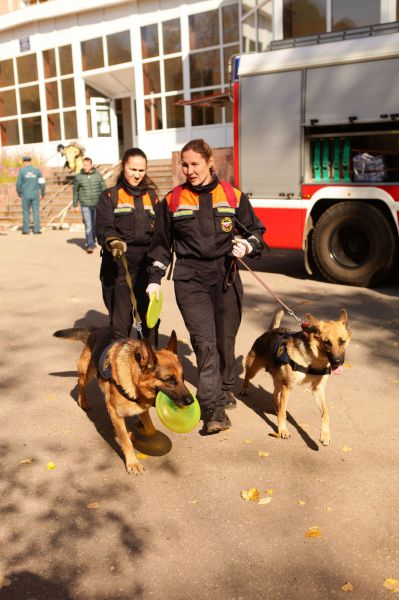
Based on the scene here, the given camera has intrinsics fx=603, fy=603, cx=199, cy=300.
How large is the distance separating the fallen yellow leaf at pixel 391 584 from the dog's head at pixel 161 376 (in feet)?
4.76

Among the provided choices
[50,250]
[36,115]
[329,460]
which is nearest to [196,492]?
[329,460]

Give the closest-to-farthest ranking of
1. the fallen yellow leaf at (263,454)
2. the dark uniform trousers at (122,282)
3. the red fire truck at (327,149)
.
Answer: the fallen yellow leaf at (263,454)
the dark uniform trousers at (122,282)
the red fire truck at (327,149)

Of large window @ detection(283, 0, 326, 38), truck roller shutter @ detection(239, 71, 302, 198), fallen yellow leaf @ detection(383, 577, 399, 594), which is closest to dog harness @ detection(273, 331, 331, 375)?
fallen yellow leaf @ detection(383, 577, 399, 594)

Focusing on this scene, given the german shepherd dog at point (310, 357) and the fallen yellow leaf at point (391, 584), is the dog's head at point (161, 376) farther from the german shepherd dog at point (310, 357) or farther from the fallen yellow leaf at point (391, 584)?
the fallen yellow leaf at point (391, 584)

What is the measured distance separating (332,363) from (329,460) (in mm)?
682

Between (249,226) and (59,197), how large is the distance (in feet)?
55.6

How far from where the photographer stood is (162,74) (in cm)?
2119

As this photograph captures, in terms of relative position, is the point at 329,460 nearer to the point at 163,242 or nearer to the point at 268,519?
the point at 268,519

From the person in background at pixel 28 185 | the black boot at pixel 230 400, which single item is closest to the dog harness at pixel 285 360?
the black boot at pixel 230 400

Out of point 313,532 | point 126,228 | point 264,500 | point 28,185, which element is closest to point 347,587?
point 313,532

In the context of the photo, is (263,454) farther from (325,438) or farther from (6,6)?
(6,6)

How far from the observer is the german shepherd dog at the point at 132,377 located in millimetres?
3748

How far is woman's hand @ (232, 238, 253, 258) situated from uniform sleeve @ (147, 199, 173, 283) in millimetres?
497

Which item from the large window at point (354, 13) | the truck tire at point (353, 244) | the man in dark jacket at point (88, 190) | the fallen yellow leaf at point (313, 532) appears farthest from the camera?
the man in dark jacket at point (88, 190)
